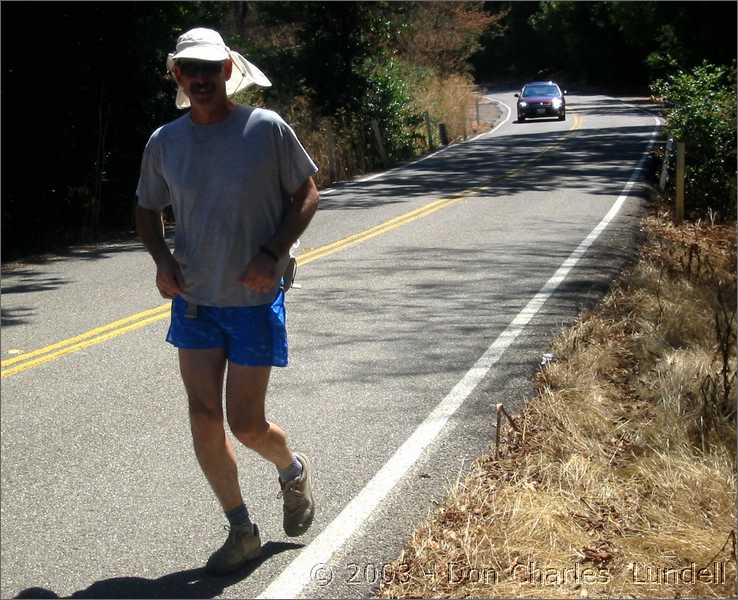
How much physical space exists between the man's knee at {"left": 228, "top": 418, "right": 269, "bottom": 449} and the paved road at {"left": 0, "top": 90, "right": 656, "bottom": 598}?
1.63 feet

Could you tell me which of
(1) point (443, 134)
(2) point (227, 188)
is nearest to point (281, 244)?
(2) point (227, 188)

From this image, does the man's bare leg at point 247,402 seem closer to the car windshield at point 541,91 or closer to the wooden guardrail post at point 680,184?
the wooden guardrail post at point 680,184

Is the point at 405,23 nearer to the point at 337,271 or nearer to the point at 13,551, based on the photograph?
the point at 337,271

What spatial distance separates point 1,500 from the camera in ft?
17.2

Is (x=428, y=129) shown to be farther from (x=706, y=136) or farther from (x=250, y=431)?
(x=250, y=431)

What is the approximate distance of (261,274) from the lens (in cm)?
417

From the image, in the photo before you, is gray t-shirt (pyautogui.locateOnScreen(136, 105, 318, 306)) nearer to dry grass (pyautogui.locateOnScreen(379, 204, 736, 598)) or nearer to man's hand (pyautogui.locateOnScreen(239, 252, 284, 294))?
man's hand (pyautogui.locateOnScreen(239, 252, 284, 294))

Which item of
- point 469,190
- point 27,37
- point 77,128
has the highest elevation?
point 27,37

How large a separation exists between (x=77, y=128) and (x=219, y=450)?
14883mm

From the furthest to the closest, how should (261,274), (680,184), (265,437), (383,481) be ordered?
(680,184) → (383,481) → (265,437) → (261,274)

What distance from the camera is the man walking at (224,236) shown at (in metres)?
4.22

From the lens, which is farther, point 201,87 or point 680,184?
point 680,184

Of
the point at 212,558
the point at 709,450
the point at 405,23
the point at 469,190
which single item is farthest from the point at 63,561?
the point at 405,23

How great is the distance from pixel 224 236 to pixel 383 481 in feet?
5.92
